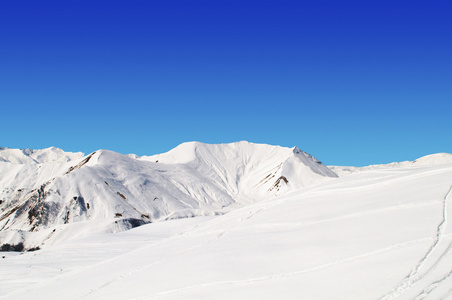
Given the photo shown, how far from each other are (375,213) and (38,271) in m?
18.2

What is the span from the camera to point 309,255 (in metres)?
13.6

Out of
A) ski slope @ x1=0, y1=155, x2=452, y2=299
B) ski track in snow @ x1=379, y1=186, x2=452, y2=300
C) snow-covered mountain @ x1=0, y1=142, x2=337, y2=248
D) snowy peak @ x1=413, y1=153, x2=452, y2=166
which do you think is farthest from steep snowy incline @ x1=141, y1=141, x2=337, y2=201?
ski track in snow @ x1=379, y1=186, x2=452, y2=300

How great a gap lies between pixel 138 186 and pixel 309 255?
251 ft

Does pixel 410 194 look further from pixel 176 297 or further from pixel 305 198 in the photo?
pixel 176 297

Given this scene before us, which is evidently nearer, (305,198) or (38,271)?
(305,198)

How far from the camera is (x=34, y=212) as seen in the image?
7219cm

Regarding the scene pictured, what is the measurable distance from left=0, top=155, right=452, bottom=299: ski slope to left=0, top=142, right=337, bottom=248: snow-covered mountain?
1462 inches

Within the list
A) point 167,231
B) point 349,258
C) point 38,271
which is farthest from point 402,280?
point 167,231

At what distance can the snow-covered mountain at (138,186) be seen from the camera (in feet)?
231

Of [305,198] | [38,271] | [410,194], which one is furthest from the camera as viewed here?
[38,271]

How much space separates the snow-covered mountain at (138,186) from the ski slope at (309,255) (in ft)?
122

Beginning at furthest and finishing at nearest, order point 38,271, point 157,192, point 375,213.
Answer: point 157,192
point 38,271
point 375,213

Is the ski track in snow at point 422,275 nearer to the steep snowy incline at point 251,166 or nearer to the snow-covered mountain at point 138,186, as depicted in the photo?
the snow-covered mountain at point 138,186

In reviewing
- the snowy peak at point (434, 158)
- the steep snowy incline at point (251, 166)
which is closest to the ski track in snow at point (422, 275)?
the steep snowy incline at point (251, 166)
